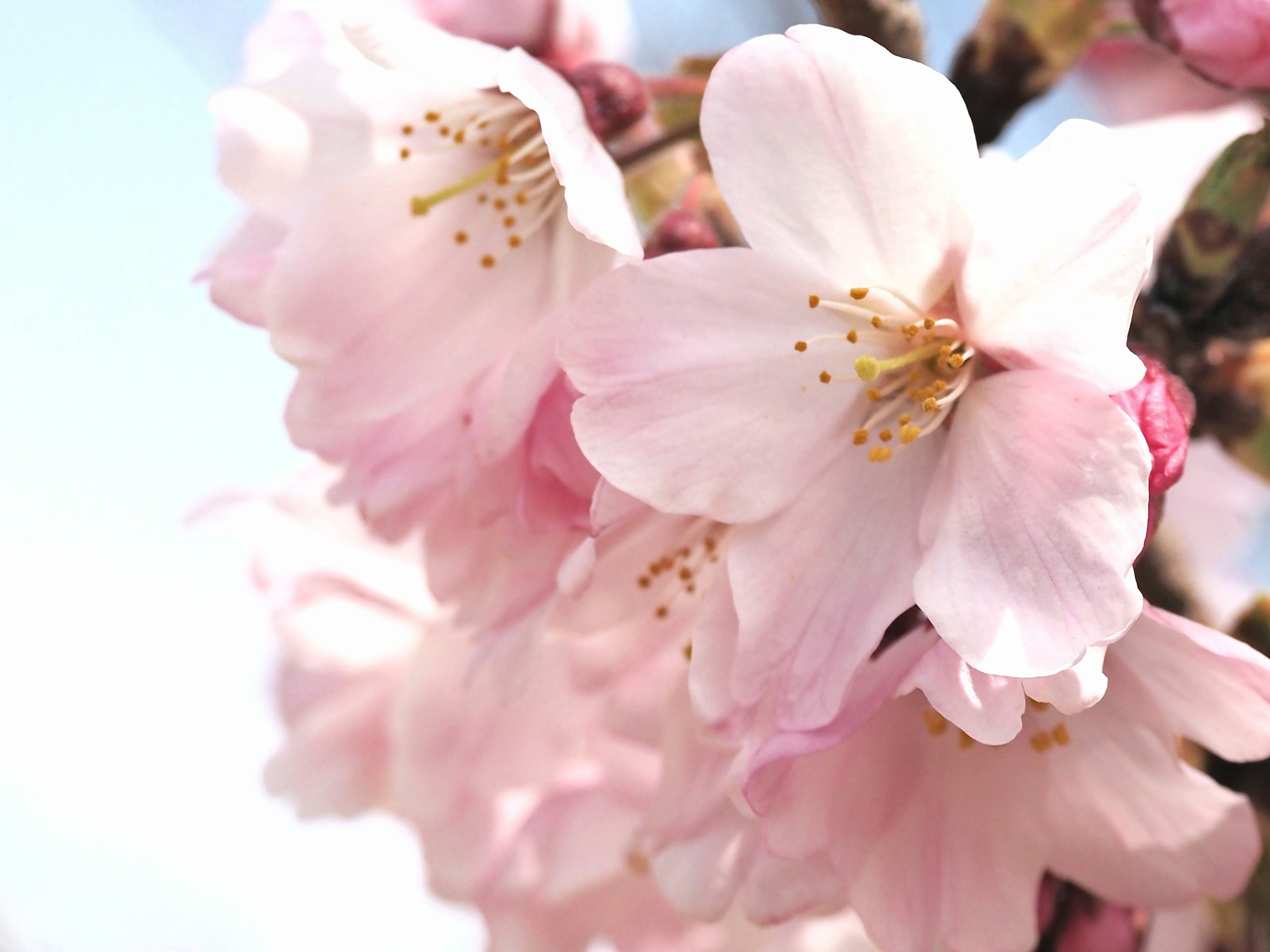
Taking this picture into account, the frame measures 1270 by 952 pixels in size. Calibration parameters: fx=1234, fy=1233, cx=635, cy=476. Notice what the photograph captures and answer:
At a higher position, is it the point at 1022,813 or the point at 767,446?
the point at 767,446

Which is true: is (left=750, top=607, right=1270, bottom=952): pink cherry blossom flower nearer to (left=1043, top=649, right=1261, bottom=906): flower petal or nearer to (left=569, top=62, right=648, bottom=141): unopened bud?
(left=1043, top=649, right=1261, bottom=906): flower petal

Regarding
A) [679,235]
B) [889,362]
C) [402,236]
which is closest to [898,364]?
[889,362]

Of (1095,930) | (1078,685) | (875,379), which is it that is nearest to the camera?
(1078,685)

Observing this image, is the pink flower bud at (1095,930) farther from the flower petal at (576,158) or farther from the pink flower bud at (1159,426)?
the flower petal at (576,158)

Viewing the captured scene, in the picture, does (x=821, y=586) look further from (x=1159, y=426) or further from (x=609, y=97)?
(x=609, y=97)

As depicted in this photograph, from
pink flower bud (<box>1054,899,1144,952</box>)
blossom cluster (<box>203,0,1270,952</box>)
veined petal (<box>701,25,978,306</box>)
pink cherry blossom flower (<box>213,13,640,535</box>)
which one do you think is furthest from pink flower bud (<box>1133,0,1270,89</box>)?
pink flower bud (<box>1054,899,1144,952</box>)

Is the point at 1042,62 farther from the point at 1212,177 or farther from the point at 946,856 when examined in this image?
the point at 946,856

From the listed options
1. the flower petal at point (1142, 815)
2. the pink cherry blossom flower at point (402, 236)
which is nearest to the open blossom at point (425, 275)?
the pink cherry blossom flower at point (402, 236)

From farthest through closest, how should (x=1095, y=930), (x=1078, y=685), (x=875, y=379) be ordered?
1. (x=1095, y=930)
2. (x=875, y=379)
3. (x=1078, y=685)
